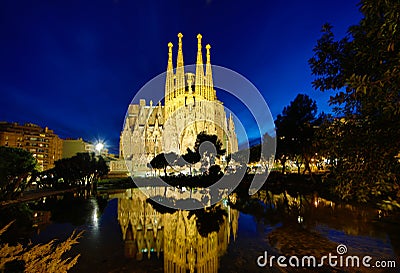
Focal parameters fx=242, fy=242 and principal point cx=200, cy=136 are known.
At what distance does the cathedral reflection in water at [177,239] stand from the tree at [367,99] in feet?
17.0

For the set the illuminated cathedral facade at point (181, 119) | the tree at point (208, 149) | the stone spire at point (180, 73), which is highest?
the stone spire at point (180, 73)

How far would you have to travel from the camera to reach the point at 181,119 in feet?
255

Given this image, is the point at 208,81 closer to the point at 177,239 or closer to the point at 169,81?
the point at 169,81

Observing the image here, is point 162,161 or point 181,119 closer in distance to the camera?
point 162,161

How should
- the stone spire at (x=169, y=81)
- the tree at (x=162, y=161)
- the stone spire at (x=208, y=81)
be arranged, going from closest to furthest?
the tree at (x=162, y=161) < the stone spire at (x=169, y=81) < the stone spire at (x=208, y=81)

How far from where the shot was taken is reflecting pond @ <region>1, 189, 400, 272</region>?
7.87 metres

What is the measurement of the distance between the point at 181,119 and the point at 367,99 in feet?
246

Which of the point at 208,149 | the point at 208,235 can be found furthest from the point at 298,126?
the point at 208,235

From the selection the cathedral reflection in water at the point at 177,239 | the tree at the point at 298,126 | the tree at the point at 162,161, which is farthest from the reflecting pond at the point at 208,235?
the tree at the point at 162,161

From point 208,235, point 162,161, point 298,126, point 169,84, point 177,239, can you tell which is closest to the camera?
point 177,239

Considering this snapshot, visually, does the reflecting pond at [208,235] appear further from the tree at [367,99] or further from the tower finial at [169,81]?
the tower finial at [169,81]

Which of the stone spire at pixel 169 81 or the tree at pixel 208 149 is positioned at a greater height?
the stone spire at pixel 169 81

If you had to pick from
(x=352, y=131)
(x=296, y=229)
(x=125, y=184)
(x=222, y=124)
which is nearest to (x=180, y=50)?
(x=222, y=124)

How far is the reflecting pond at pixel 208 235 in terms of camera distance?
7.87m
